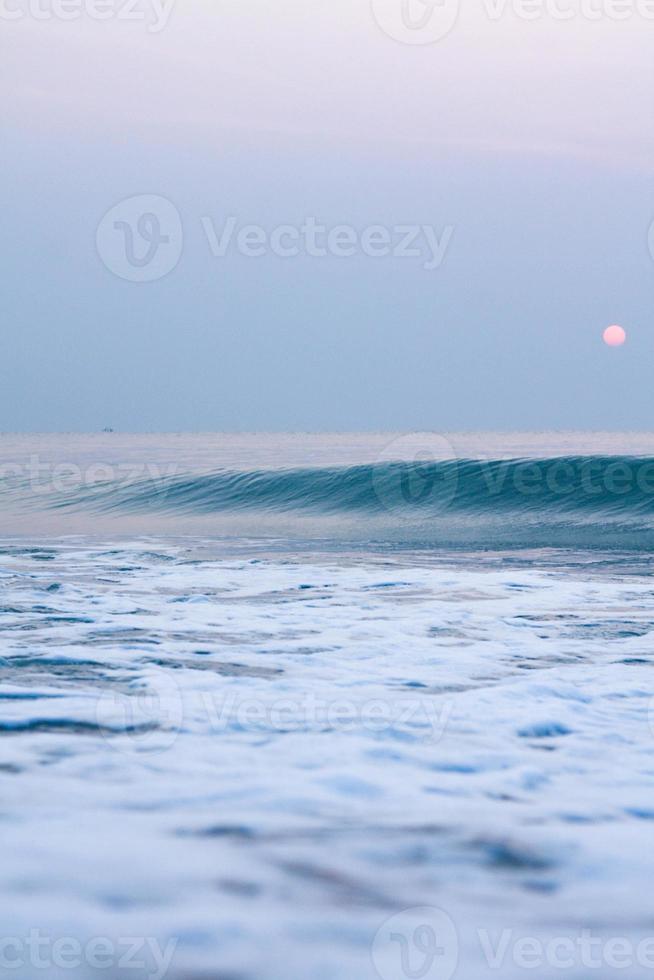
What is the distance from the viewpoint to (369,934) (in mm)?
2002

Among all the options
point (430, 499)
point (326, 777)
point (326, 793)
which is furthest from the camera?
point (430, 499)

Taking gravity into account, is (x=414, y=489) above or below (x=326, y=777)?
above

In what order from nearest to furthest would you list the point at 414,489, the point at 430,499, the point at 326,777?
the point at 326,777
the point at 430,499
the point at 414,489

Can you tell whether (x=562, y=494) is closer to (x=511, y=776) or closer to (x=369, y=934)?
(x=511, y=776)

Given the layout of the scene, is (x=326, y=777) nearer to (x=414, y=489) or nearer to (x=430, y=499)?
(x=430, y=499)

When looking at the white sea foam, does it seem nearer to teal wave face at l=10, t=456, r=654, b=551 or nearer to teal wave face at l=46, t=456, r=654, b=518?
teal wave face at l=10, t=456, r=654, b=551

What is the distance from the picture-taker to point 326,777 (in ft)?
9.26

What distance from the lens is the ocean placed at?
2.00 m

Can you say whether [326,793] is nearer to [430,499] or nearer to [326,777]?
[326,777]

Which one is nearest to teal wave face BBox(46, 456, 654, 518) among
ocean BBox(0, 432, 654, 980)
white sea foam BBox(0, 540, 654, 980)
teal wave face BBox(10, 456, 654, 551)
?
teal wave face BBox(10, 456, 654, 551)

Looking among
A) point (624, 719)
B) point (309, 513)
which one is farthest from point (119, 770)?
point (309, 513)

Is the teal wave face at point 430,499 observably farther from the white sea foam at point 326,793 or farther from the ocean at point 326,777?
the white sea foam at point 326,793

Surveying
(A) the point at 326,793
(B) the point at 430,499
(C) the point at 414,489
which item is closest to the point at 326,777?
(A) the point at 326,793

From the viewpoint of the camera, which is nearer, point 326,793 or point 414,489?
point 326,793
